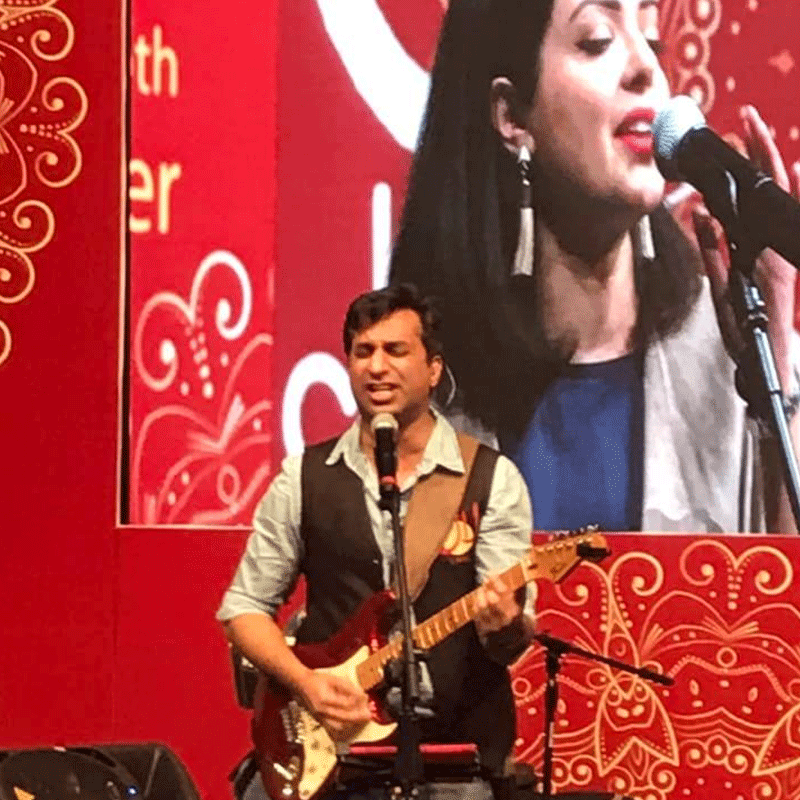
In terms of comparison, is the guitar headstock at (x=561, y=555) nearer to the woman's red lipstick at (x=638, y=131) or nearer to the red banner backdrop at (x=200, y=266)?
the red banner backdrop at (x=200, y=266)

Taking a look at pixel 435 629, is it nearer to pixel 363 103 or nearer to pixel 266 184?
pixel 266 184

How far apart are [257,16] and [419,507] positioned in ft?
5.37

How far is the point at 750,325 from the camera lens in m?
4.04

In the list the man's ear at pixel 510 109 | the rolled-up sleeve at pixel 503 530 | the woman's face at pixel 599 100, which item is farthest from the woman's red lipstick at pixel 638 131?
the rolled-up sleeve at pixel 503 530

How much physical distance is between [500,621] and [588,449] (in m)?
1.29

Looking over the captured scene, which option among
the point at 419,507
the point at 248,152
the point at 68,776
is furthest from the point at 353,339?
the point at 248,152

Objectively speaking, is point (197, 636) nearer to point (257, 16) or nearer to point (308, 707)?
point (308, 707)

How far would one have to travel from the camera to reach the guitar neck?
285 centimetres

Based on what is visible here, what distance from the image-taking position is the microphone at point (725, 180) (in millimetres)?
4066

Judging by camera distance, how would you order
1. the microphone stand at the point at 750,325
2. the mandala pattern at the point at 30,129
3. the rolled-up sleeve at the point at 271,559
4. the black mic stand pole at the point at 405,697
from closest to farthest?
1. the black mic stand pole at the point at 405,697
2. the rolled-up sleeve at the point at 271,559
3. the microphone stand at the point at 750,325
4. the mandala pattern at the point at 30,129

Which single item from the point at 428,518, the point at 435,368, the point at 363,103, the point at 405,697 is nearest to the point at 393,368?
the point at 435,368

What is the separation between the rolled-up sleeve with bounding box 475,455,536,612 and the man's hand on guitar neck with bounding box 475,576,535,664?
9 cm

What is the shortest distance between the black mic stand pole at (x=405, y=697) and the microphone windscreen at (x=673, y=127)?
5.65 feet

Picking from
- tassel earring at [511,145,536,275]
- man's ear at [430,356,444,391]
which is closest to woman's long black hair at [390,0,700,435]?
tassel earring at [511,145,536,275]
